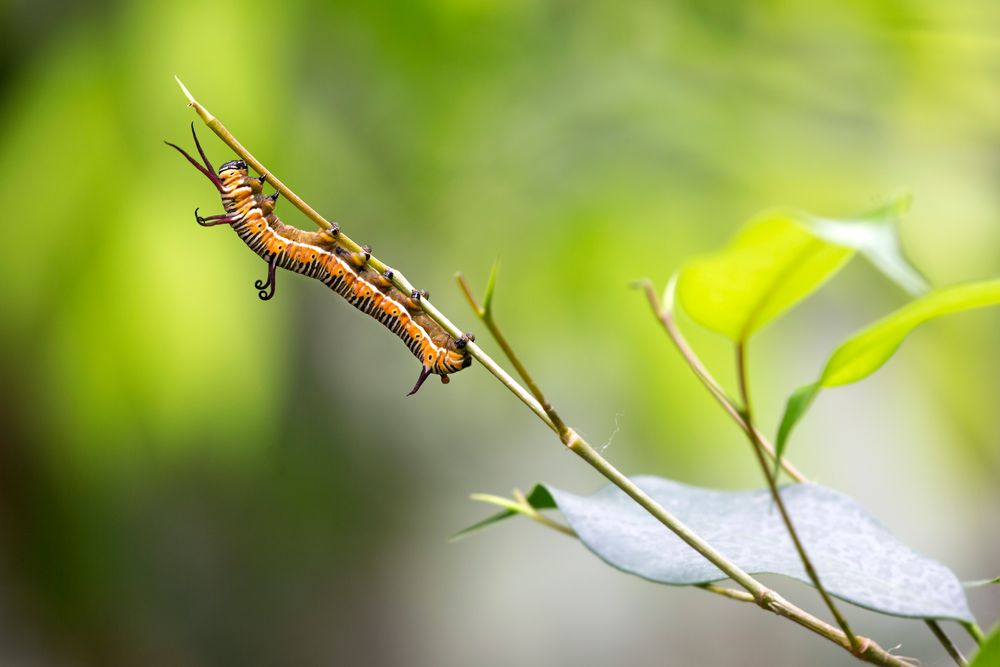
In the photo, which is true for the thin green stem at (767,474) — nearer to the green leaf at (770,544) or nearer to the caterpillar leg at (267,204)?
the green leaf at (770,544)

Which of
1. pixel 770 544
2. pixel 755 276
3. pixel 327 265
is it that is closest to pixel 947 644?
pixel 770 544

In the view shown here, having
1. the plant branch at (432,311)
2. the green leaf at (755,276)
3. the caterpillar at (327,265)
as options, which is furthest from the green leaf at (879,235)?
the caterpillar at (327,265)

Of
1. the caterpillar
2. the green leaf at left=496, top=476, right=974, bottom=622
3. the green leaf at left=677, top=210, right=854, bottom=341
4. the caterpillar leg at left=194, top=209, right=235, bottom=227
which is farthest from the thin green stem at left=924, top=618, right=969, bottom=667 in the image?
the caterpillar leg at left=194, top=209, right=235, bottom=227

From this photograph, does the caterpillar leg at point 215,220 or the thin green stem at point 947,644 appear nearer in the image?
the thin green stem at point 947,644

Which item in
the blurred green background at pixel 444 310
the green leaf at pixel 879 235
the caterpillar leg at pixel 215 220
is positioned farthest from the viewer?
the blurred green background at pixel 444 310

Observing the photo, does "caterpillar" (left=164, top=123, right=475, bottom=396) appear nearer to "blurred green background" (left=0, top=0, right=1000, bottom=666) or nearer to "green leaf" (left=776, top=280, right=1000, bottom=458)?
"green leaf" (left=776, top=280, right=1000, bottom=458)

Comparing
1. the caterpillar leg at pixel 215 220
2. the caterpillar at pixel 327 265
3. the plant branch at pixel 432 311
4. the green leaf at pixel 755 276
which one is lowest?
the caterpillar leg at pixel 215 220

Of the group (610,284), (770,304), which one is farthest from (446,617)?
(770,304)
